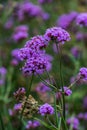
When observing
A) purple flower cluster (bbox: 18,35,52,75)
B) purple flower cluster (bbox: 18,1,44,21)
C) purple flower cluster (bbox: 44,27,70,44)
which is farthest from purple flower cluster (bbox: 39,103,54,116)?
purple flower cluster (bbox: 18,1,44,21)

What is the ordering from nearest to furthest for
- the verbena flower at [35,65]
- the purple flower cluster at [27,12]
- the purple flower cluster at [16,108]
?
the verbena flower at [35,65], the purple flower cluster at [16,108], the purple flower cluster at [27,12]


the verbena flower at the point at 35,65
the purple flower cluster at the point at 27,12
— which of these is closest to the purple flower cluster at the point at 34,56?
the verbena flower at the point at 35,65

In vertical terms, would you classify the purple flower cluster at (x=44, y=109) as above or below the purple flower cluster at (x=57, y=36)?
below

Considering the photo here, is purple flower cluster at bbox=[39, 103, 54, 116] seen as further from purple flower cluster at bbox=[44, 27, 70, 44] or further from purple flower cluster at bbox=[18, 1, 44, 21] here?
purple flower cluster at bbox=[18, 1, 44, 21]

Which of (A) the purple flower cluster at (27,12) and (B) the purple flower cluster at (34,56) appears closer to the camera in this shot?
(B) the purple flower cluster at (34,56)

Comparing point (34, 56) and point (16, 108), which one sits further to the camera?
point (16, 108)

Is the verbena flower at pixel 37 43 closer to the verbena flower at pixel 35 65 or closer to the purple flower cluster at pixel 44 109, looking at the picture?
the verbena flower at pixel 35 65

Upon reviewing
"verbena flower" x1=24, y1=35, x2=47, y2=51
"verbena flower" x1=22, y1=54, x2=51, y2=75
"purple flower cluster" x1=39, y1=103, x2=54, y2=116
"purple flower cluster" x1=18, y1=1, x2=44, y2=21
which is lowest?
"purple flower cluster" x1=39, y1=103, x2=54, y2=116

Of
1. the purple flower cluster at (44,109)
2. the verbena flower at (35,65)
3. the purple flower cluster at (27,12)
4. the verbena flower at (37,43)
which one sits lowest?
the purple flower cluster at (44,109)

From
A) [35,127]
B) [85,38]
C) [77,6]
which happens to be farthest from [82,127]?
[77,6]

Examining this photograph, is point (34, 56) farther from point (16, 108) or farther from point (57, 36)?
point (16, 108)

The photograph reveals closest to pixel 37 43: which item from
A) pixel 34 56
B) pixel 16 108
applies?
pixel 34 56
